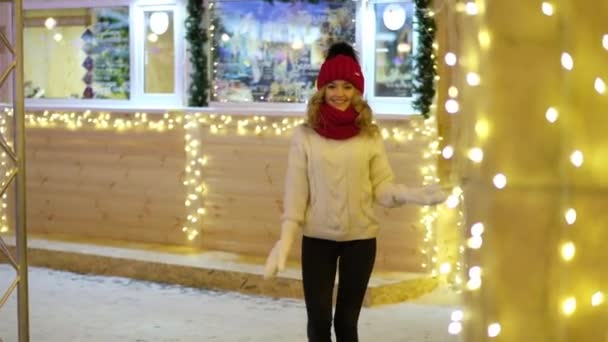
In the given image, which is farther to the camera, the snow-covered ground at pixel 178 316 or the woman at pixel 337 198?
the snow-covered ground at pixel 178 316

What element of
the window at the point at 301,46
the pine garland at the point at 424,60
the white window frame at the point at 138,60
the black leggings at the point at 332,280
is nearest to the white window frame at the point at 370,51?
the window at the point at 301,46

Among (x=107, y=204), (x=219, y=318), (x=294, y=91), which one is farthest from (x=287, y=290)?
(x=107, y=204)

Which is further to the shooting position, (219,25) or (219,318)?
(219,25)

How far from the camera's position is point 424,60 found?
7414 millimetres

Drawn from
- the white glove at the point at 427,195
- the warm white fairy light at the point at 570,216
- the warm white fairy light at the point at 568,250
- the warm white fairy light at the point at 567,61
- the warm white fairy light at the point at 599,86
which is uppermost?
the warm white fairy light at the point at 567,61

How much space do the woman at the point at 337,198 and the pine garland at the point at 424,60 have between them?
2912mm

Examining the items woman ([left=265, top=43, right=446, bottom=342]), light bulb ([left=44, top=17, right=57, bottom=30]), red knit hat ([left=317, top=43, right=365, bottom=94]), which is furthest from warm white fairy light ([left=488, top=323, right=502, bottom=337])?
light bulb ([left=44, top=17, right=57, bottom=30])

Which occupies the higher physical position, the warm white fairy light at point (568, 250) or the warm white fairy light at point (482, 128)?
the warm white fairy light at point (482, 128)

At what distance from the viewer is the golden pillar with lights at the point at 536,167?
2.98 metres

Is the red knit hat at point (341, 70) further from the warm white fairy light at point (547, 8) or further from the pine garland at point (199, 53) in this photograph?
the pine garland at point (199, 53)

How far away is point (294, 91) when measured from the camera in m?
8.16

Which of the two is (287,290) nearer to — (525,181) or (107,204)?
(107,204)

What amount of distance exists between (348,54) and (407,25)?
3.09m

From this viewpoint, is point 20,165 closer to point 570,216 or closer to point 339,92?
point 339,92
